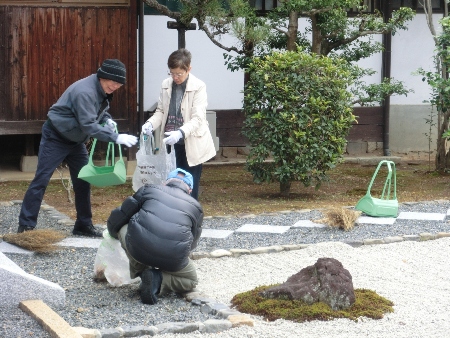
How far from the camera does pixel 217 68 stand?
12.9 meters

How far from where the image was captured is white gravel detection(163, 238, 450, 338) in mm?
4965

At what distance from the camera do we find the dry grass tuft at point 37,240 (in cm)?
679

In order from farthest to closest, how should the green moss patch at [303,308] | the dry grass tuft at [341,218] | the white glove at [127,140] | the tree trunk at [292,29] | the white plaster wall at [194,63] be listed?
the white plaster wall at [194,63] → the tree trunk at [292,29] → the dry grass tuft at [341,218] → the white glove at [127,140] → the green moss patch at [303,308]

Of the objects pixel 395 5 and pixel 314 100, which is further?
pixel 395 5

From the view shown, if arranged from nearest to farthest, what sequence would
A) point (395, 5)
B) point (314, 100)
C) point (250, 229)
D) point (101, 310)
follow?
point (101, 310), point (250, 229), point (314, 100), point (395, 5)

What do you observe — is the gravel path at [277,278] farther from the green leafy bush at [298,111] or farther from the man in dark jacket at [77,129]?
the green leafy bush at [298,111]

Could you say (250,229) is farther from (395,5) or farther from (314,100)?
(395,5)

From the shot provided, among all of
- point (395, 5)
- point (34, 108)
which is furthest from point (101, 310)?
point (395, 5)

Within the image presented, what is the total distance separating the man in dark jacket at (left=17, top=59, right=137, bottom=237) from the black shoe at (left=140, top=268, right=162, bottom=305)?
1.54 metres

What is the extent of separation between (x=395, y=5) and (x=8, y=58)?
6.68 m

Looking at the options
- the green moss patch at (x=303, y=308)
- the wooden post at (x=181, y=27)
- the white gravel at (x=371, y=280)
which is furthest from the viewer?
the wooden post at (x=181, y=27)

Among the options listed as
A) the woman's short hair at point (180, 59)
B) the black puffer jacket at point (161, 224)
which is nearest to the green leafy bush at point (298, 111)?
the woman's short hair at point (180, 59)

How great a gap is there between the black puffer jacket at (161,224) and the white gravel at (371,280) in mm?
506

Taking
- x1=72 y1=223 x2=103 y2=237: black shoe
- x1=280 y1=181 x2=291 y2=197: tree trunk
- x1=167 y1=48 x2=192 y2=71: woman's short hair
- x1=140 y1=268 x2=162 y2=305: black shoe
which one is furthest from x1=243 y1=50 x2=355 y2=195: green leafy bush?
x1=140 y1=268 x2=162 y2=305: black shoe
